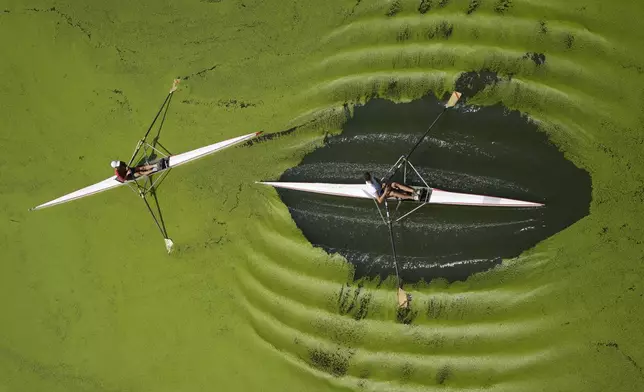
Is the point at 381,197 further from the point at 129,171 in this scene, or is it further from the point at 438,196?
the point at 129,171

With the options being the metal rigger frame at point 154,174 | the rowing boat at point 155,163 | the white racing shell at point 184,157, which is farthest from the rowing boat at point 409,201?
the metal rigger frame at point 154,174

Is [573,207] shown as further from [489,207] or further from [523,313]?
[523,313]

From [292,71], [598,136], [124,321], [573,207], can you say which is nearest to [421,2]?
[292,71]

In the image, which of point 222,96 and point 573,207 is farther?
point 222,96

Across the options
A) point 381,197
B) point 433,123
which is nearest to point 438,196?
point 381,197

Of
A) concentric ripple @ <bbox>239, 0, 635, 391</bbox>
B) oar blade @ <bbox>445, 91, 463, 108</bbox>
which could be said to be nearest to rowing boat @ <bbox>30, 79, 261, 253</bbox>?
concentric ripple @ <bbox>239, 0, 635, 391</bbox>

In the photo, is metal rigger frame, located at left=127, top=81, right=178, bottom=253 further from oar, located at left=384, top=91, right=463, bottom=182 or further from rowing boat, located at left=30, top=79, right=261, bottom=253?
oar, located at left=384, top=91, right=463, bottom=182

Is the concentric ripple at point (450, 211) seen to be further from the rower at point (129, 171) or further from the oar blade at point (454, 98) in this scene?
the rower at point (129, 171)
